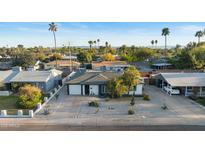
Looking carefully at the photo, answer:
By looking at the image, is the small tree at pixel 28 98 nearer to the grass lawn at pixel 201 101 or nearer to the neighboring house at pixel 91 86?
the neighboring house at pixel 91 86

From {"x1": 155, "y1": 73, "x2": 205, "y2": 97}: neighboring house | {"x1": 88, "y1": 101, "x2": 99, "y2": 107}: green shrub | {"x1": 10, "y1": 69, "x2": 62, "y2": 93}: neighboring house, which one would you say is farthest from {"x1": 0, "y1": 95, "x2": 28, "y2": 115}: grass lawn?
{"x1": 155, "y1": 73, "x2": 205, "y2": 97}: neighboring house

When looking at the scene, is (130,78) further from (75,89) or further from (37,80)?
(37,80)

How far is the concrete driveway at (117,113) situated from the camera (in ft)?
62.9

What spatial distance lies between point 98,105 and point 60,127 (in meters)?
6.52

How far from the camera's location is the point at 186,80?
29359mm

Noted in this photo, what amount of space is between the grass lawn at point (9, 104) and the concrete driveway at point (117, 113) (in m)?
2.18

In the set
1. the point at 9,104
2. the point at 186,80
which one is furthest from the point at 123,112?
the point at 9,104

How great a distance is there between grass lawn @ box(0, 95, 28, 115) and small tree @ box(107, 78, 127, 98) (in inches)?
399

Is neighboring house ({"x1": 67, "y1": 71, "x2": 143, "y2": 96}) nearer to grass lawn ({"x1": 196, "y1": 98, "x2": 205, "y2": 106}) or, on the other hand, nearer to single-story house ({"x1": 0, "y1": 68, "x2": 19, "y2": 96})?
grass lawn ({"x1": 196, "y1": 98, "x2": 205, "y2": 106})

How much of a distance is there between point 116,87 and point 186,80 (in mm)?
10353

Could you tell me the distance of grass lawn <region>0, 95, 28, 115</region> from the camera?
871 inches

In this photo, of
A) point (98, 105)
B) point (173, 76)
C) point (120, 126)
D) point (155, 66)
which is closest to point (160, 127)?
point (120, 126)

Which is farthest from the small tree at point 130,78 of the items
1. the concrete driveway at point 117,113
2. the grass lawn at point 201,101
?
the grass lawn at point 201,101

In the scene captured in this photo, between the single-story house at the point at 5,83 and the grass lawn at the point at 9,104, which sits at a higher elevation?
the single-story house at the point at 5,83
